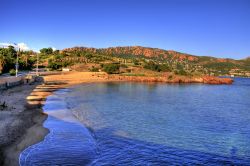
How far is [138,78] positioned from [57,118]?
91741 millimetres

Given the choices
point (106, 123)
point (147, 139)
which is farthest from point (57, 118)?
point (147, 139)

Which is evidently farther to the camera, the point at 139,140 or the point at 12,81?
the point at 12,81

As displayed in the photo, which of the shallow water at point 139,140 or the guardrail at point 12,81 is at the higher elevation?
the guardrail at point 12,81

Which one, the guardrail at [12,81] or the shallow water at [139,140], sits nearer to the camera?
the shallow water at [139,140]

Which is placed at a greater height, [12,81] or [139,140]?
[12,81]

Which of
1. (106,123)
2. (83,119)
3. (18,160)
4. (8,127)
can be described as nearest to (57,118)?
(83,119)

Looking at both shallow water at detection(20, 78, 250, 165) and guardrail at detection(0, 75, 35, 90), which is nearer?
shallow water at detection(20, 78, 250, 165)

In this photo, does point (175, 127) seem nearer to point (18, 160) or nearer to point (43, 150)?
point (43, 150)

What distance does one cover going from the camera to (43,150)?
19.8 m

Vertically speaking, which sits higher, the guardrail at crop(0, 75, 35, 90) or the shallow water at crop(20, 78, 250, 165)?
the guardrail at crop(0, 75, 35, 90)

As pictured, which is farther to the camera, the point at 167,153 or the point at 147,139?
the point at 147,139

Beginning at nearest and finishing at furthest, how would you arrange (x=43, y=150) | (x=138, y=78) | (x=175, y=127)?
(x=43, y=150) < (x=175, y=127) < (x=138, y=78)

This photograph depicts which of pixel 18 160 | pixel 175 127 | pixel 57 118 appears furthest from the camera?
pixel 57 118

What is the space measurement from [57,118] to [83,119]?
9.19 feet
